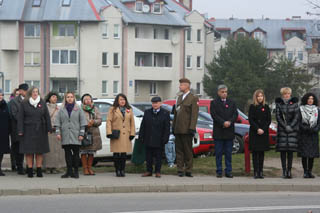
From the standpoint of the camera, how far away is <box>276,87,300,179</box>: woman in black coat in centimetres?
1570

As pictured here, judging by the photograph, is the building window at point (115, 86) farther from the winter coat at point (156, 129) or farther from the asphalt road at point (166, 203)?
the asphalt road at point (166, 203)

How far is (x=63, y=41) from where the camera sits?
240 ft

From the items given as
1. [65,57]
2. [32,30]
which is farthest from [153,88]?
[32,30]

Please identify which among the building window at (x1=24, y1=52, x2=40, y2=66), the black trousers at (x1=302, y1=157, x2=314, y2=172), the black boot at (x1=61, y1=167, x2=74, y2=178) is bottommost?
the black boot at (x1=61, y1=167, x2=74, y2=178)

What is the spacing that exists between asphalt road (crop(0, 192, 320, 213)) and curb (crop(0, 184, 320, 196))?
0.40 meters

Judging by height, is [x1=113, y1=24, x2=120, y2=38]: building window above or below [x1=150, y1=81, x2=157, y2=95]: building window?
above

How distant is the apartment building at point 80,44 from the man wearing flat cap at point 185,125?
56.7m

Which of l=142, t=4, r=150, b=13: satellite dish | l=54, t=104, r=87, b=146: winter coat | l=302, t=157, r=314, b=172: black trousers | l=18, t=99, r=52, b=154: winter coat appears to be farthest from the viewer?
l=142, t=4, r=150, b=13: satellite dish

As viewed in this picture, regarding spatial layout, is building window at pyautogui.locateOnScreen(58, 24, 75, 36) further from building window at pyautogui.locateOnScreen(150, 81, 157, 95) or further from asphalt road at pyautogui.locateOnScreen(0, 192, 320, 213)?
asphalt road at pyautogui.locateOnScreen(0, 192, 320, 213)

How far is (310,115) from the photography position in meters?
15.8

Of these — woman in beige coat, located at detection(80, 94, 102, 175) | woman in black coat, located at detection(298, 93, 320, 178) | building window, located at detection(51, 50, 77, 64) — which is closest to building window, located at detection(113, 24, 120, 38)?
building window, located at detection(51, 50, 77, 64)

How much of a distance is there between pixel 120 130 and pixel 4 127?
265 centimetres

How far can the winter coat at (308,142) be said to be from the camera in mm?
15773

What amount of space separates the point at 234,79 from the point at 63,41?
18.5 metres
